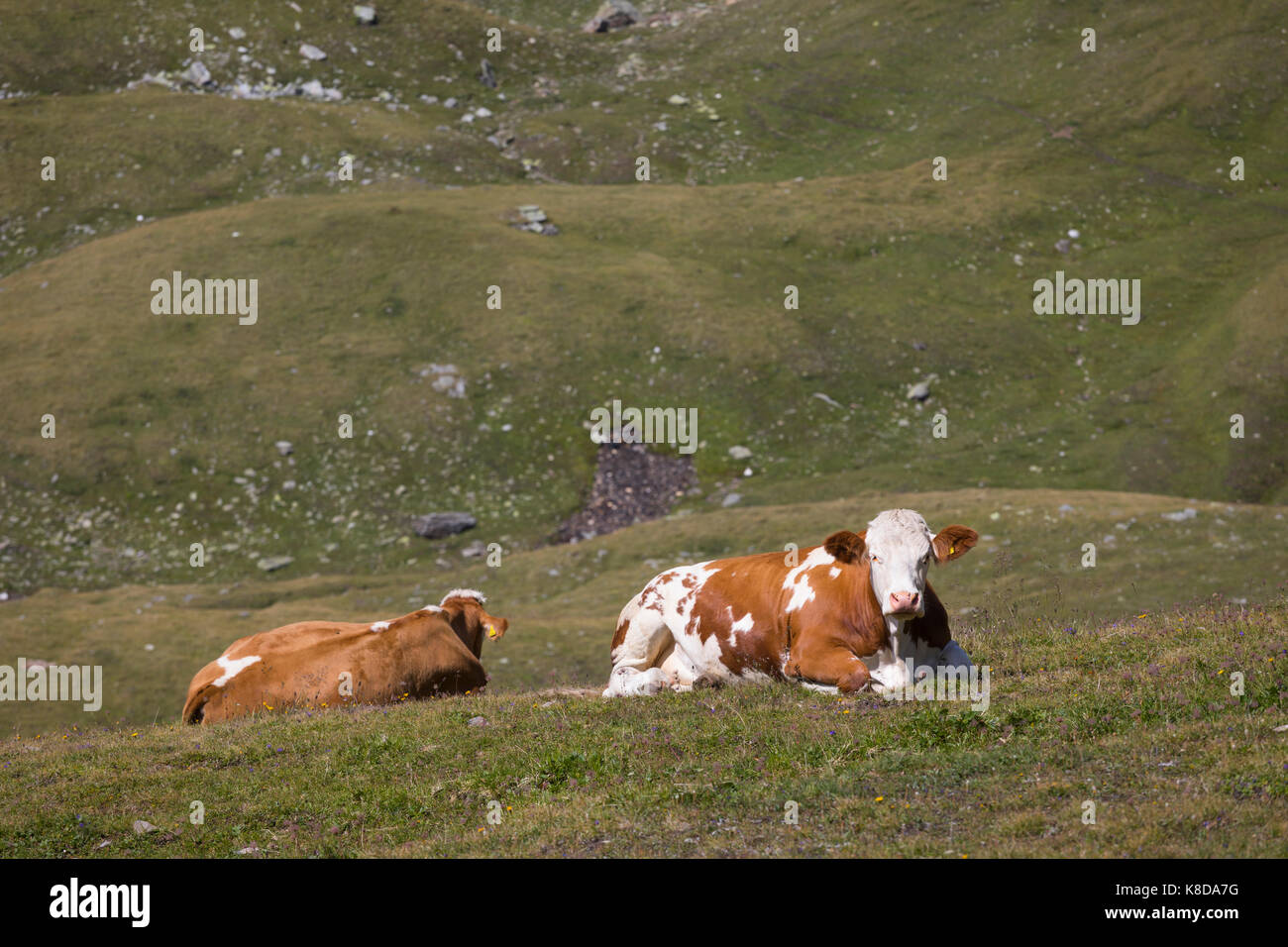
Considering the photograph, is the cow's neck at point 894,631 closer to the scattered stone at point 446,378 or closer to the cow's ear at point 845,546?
the cow's ear at point 845,546

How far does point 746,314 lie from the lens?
183 ft

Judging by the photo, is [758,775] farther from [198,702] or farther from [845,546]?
[198,702]

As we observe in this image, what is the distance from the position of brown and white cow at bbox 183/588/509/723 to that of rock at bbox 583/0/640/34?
3987 inches

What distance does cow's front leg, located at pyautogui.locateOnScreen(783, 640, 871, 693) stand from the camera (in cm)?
1341

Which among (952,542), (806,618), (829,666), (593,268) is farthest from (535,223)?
(829,666)

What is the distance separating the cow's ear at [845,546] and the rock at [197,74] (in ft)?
260

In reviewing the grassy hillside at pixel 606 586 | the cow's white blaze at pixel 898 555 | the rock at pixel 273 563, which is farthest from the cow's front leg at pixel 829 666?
the rock at pixel 273 563

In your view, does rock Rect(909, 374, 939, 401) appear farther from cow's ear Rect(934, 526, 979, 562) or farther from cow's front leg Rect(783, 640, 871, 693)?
cow's front leg Rect(783, 640, 871, 693)

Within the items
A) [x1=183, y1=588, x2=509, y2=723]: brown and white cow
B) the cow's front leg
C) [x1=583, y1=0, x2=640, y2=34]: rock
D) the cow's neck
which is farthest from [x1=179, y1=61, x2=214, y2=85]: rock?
the cow's neck

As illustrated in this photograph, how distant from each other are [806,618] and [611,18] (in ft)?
352

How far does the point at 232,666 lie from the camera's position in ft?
60.7

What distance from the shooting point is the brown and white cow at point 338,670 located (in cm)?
1780

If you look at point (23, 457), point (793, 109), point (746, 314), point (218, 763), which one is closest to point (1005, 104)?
point (793, 109)

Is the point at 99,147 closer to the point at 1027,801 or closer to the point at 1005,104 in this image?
the point at 1005,104
